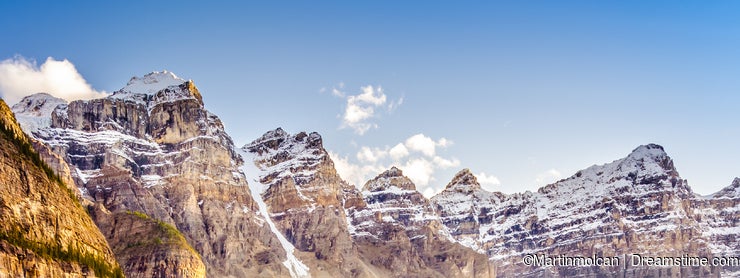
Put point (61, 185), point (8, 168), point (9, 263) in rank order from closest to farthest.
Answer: point (9, 263)
point (8, 168)
point (61, 185)

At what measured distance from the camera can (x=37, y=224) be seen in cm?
14238

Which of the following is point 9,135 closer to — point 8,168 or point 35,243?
point 8,168

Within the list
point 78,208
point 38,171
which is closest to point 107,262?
point 78,208

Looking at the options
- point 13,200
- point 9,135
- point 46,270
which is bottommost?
point 46,270

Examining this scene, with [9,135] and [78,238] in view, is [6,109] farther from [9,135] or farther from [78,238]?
[78,238]

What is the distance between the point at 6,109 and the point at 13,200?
1016 inches

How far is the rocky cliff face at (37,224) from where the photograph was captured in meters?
136

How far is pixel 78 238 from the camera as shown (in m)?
152

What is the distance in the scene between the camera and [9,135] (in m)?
152

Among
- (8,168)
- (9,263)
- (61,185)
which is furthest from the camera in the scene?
(61,185)

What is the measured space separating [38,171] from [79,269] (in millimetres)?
14855

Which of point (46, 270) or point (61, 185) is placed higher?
point (61, 185)

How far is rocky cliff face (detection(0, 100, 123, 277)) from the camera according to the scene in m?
136

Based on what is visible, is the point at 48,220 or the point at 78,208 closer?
the point at 48,220
